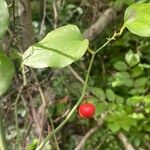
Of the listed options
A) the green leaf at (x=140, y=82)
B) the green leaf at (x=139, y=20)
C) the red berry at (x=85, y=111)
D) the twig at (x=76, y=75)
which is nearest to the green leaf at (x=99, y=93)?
the twig at (x=76, y=75)

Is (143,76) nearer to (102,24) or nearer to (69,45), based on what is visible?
(102,24)

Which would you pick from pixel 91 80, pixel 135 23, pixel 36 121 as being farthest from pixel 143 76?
pixel 135 23

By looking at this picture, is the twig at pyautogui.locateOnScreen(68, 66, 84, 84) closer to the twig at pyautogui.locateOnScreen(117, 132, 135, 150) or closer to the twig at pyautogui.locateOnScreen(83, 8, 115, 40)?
the twig at pyautogui.locateOnScreen(83, 8, 115, 40)

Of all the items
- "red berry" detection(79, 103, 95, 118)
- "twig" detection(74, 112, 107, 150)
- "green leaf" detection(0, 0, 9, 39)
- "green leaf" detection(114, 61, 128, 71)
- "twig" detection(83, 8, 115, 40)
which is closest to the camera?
"green leaf" detection(0, 0, 9, 39)

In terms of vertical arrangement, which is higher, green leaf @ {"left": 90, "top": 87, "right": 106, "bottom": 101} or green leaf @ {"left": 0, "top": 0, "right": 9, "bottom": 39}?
green leaf @ {"left": 0, "top": 0, "right": 9, "bottom": 39}

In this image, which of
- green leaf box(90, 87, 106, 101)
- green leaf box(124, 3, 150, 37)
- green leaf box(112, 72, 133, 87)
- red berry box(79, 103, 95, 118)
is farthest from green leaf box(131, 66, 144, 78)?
green leaf box(124, 3, 150, 37)

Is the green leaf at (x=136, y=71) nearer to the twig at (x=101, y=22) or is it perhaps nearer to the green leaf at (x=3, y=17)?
the twig at (x=101, y=22)

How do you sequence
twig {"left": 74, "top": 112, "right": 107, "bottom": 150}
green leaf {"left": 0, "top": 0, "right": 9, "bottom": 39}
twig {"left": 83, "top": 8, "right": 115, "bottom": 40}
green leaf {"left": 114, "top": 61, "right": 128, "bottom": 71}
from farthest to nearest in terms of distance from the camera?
green leaf {"left": 114, "top": 61, "right": 128, "bottom": 71} < twig {"left": 74, "top": 112, "right": 107, "bottom": 150} < twig {"left": 83, "top": 8, "right": 115, "bottom": 40} < green leaf {"left": 0, "top": 0, "right": 9, "bottom": 39}
